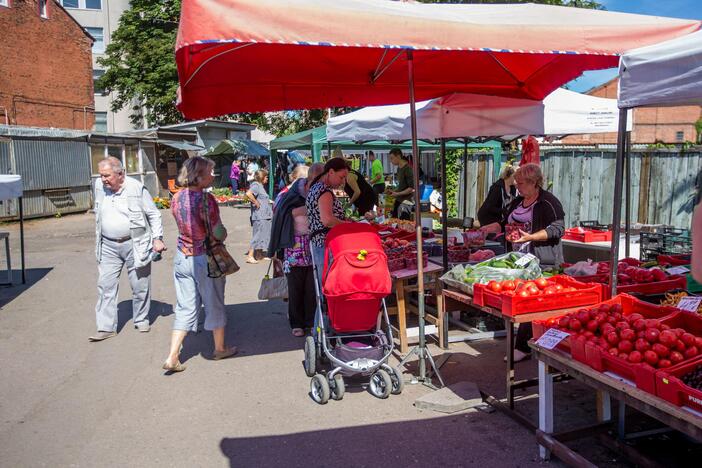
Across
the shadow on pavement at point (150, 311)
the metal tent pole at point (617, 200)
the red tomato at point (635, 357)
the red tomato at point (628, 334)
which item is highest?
the metal tent pole at point (617, 200)

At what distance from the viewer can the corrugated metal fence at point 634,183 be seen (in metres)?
11.9

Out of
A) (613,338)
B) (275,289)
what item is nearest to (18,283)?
(275,289)

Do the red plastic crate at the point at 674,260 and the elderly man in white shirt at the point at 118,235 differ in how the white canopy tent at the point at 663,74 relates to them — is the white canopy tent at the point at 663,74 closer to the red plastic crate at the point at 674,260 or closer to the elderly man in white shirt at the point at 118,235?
the red plastic crate at the point at 674,260

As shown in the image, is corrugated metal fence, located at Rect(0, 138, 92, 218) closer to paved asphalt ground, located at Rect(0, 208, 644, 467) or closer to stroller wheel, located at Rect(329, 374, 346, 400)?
paved asphalt ground, located at Rect(0, 208, 644, 467)

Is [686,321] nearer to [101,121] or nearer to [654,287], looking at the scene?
[654,287]

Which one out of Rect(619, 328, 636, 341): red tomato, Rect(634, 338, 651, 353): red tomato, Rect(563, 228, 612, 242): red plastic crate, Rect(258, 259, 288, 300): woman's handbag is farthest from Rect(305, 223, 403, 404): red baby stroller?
Rect(563, 228, 612, 242): red plastic crate

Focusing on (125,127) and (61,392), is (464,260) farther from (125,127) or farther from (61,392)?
(125,127)

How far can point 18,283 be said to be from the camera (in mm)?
10094

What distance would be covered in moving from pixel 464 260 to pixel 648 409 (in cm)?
357

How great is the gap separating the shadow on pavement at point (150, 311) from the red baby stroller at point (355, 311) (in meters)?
3.48

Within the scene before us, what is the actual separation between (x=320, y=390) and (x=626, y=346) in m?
2.53

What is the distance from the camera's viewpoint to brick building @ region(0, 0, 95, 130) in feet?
92.9

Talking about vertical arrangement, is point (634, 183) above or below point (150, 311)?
above

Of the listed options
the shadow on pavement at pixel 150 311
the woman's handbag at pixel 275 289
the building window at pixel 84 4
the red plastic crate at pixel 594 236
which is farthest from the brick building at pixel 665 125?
the woman's handbag at pixel 275 289
